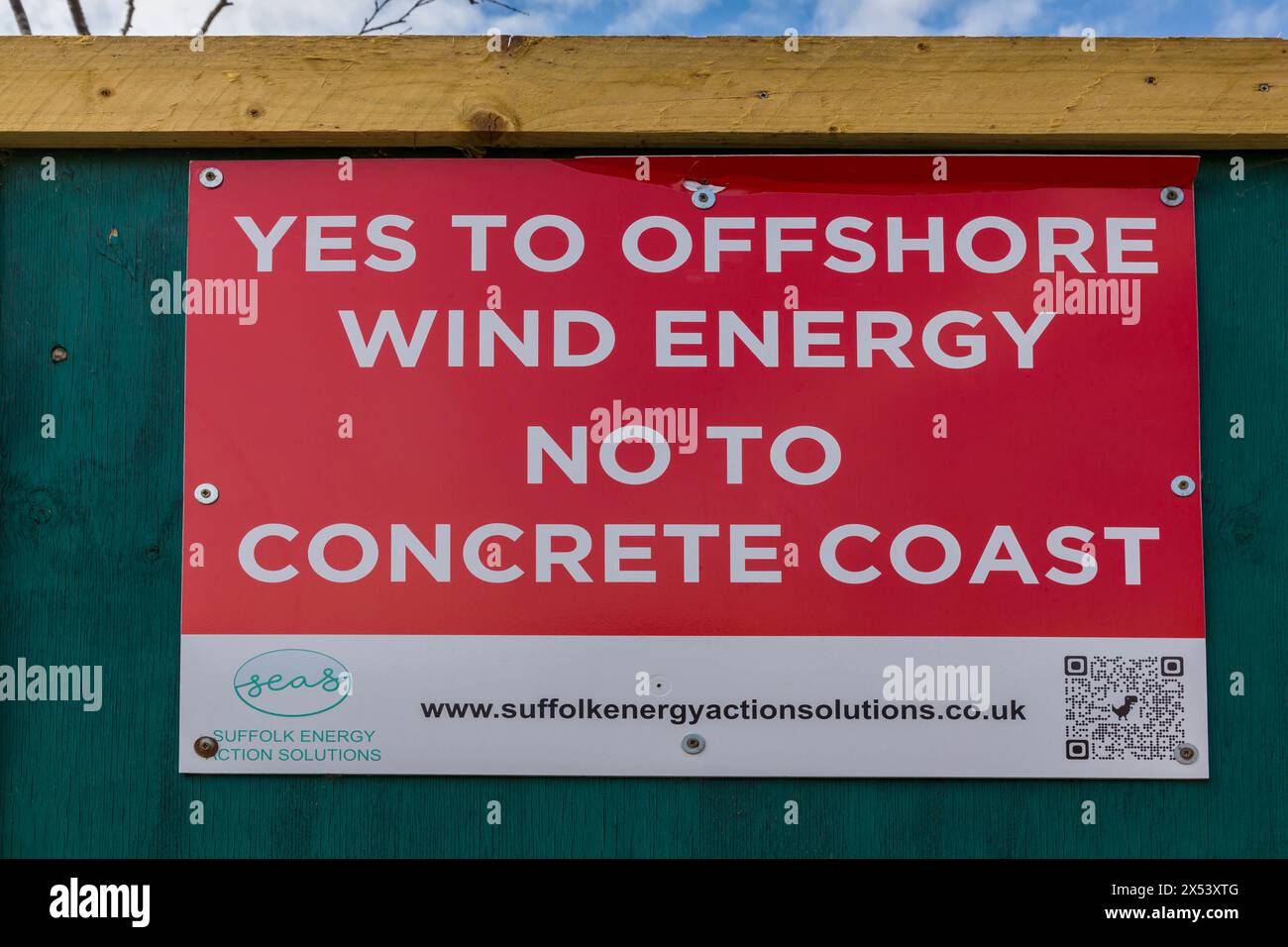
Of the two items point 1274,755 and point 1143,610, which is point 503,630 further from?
point 1274,755

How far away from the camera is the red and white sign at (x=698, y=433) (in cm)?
156

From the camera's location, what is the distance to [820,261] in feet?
5.29

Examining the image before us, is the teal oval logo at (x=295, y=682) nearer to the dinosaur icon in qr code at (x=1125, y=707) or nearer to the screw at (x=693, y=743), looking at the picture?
the screw at (x=693, y=743)

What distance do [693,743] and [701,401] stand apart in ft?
2.00

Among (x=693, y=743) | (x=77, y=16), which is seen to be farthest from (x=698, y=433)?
(x=77, y=16)

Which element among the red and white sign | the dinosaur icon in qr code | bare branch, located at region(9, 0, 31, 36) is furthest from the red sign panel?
bare branch, located at region(9, 0, 31, 36)

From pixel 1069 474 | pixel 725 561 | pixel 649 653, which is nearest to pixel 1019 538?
pixel 1069 474

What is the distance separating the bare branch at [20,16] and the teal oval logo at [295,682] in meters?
2.89

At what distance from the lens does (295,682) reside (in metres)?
1.57

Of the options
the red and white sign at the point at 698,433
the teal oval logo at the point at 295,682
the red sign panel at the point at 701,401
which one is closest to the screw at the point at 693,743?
the red and white sign at the point at 698,433

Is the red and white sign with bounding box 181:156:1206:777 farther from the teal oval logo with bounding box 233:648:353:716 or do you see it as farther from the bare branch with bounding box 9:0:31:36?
the bare branch with bounding box 9:0:31:36

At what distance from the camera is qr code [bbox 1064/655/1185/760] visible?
1.55 metres
